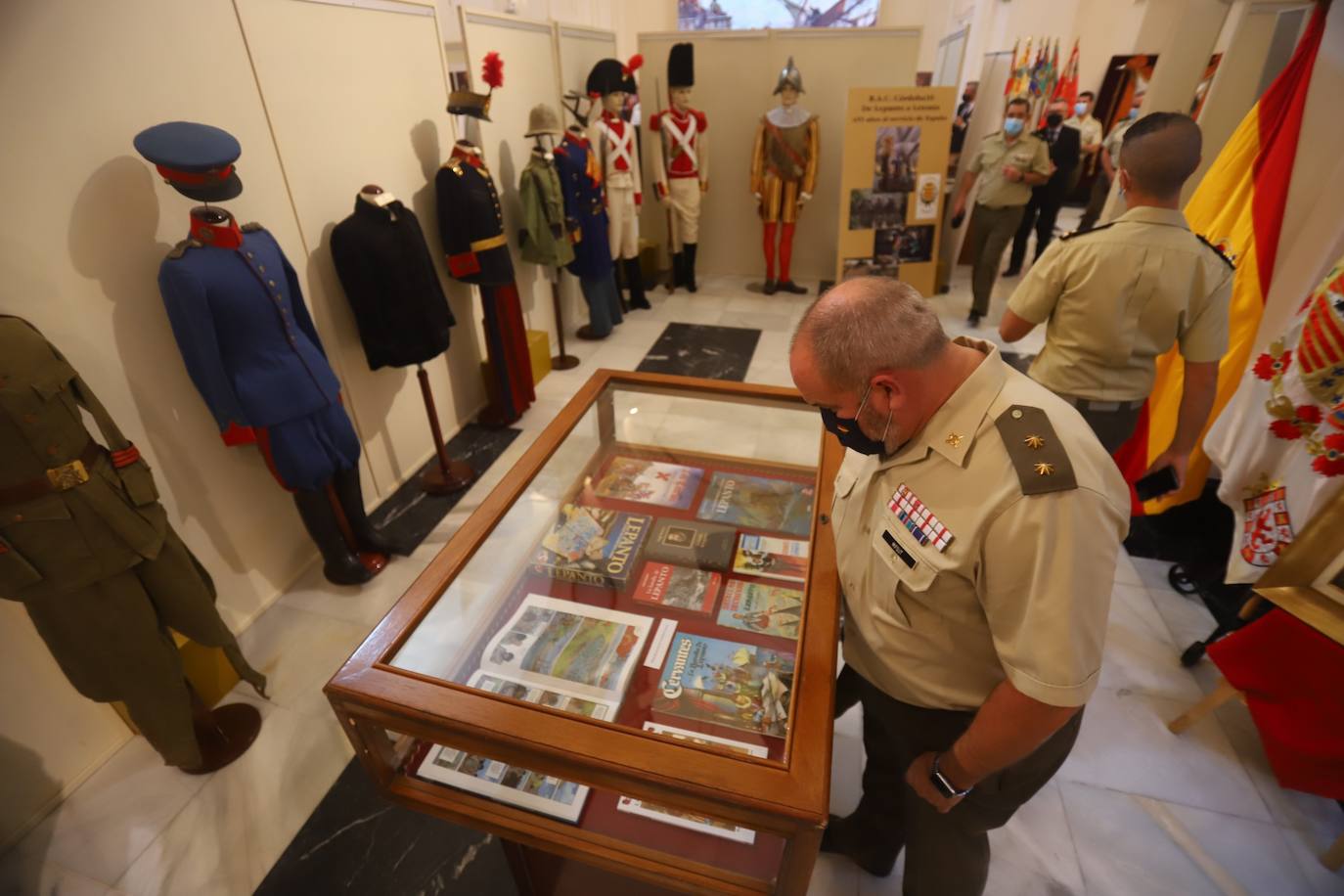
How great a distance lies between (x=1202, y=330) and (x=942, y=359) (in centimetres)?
145

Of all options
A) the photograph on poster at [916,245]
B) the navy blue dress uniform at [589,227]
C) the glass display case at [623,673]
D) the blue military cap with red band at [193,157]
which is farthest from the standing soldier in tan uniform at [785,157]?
the blue military cap with red band at [193,157]

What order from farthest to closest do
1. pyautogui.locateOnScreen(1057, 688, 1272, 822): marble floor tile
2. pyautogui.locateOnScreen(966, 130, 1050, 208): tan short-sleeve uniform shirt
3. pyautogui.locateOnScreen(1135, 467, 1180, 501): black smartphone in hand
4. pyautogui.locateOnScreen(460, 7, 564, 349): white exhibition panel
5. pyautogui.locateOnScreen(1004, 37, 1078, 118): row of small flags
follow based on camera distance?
1. pyautogui.locateOnScreen(1004, 37, 1078, 118): row of small flags
2. pyautogui.locateOnScreen(966, 130, 1050, 208): tan short-sleeve uniform shirt
3. pyautogui.locateOnScreen(460, 7, 564, 349): white exhibition panel
4. pyautogui.locateOnScreen(1135, 467, 1180, 501): black smartphone in hand
5. pyautogui.locateOnScreen(1057, 688, 1272, 822): marble floor tile

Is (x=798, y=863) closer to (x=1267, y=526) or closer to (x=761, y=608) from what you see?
(x=761, y=608)

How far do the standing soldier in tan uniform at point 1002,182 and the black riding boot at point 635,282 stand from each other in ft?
9.04

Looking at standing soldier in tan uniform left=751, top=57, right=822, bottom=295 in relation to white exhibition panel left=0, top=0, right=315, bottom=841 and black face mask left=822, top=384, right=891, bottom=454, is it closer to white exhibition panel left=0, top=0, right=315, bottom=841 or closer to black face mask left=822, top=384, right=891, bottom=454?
white exhibition panel left=0, top=0, right=315, bottom=841

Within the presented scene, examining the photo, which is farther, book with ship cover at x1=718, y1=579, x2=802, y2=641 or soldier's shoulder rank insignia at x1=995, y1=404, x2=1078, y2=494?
book with ship cover at x1=718, y1=579, x2=802, y2=641

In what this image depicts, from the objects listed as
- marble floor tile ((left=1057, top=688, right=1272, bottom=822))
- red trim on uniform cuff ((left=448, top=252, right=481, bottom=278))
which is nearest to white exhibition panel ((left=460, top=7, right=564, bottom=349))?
red trim on uniform cuff ((left=448, top=252, right=481, bottom=278))

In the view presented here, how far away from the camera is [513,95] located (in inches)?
150

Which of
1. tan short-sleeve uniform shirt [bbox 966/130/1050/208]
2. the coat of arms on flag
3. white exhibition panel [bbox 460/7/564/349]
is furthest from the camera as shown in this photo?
tan short-sleeve uniform shirt [bbox 966/130/1050/208]

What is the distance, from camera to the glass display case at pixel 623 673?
0.99 meters

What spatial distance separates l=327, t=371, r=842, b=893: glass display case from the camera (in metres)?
0.99

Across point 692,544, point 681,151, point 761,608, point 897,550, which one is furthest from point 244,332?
point 681,151

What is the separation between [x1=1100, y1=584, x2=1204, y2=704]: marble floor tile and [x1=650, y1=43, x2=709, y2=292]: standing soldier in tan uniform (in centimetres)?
439

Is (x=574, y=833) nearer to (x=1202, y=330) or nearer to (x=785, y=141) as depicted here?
(x=1202, y=330)
